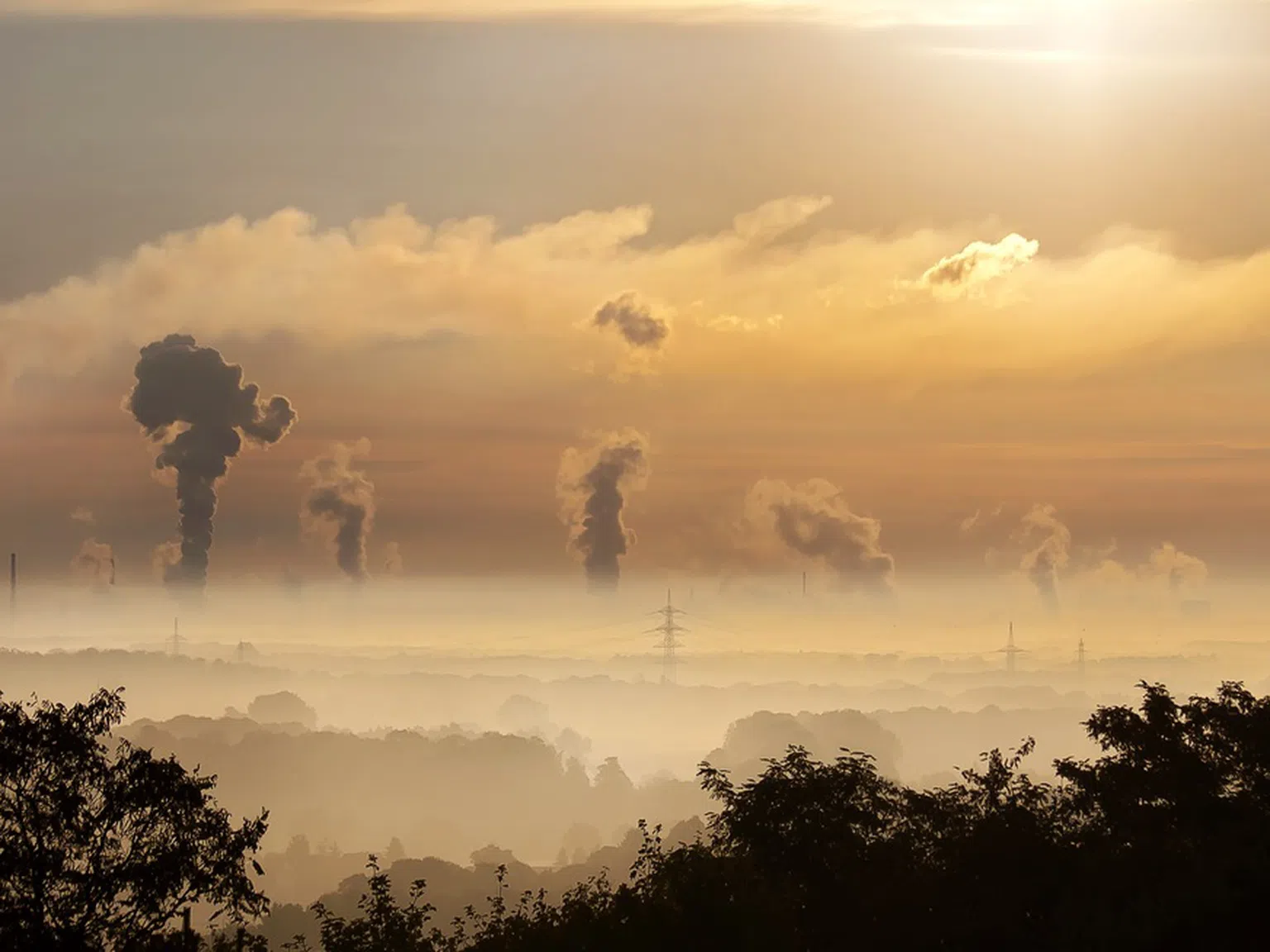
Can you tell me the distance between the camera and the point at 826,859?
5200cm

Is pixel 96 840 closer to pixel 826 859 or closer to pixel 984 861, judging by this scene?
pixel 826 859

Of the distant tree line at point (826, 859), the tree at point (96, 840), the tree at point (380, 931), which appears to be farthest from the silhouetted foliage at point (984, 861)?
the tree at point (96, 840)

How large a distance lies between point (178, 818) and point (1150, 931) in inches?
936

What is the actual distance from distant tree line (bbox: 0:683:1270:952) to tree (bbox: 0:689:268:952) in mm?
47

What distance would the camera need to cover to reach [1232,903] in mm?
37938

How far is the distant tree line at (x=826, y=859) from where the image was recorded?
35469mm

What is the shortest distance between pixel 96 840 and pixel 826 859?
25545mm

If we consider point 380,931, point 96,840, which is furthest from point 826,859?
point 96,840

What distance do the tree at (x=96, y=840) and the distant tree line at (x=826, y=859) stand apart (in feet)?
0.16

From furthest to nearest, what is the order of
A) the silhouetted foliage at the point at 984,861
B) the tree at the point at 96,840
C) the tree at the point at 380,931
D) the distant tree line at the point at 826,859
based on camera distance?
the tree at the point at 380,931 → the silhouetted foliage at the point at 984,861 → the distant tree line at the point at 826,859 → the tree at the point at 96,840

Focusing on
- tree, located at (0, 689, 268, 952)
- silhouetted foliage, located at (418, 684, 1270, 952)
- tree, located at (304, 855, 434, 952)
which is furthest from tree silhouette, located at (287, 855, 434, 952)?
tree, located at (0, 689, 268, 952)

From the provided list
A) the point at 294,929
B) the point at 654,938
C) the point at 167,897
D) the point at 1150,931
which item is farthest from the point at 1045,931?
the point at 294,929

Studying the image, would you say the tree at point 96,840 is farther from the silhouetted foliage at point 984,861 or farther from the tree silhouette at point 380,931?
the silhouetted foliage at point 984,861

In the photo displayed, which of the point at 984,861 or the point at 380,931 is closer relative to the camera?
the point at 380,931
